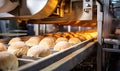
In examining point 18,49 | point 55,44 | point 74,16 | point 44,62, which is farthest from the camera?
point 74,16

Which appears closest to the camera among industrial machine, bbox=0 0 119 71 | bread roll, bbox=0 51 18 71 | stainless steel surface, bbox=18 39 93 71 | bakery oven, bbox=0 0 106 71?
stainless steel surface, bbox=18 39 93 71

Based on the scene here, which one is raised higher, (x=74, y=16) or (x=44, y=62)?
(x=74, y=16)

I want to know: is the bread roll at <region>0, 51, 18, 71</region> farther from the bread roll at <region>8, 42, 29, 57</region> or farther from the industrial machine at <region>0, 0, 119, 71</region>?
the bread roll at <region>8, 42, 29, 57</region>

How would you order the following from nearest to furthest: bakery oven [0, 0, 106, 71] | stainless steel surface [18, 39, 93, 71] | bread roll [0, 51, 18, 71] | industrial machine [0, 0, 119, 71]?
1. stainless steel surface [18, 39, 93, 71]
2. bread roll [0, 51, 18, 71]
3. bakery oven [0, 0, 106, 71]
4. industrial machine [0, 0, 119, 71]

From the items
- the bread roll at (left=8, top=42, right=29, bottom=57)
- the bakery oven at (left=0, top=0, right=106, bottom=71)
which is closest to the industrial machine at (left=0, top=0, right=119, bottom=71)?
the bakery oven at (left=0, top=0, right=106, bottom=71)

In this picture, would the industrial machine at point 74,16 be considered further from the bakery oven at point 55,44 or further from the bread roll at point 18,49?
the bread roll at point 18,49

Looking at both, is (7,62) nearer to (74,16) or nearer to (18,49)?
(18,49)

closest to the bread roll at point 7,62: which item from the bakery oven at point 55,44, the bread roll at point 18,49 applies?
the bakery oven at point 55,44

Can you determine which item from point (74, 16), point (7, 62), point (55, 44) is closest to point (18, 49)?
point (7, 62)

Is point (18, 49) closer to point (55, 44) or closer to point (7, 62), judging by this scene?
point (7, 62)

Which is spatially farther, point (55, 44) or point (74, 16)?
point (74, 16)

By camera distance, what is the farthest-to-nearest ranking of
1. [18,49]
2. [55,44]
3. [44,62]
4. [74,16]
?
[74,16], [55,44], [18,49], [44,62]

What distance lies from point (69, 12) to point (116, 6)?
49.1 inches

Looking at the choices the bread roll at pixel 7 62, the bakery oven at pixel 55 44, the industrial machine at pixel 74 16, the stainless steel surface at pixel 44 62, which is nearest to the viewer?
the stainless steel surface at pixel 44 62
